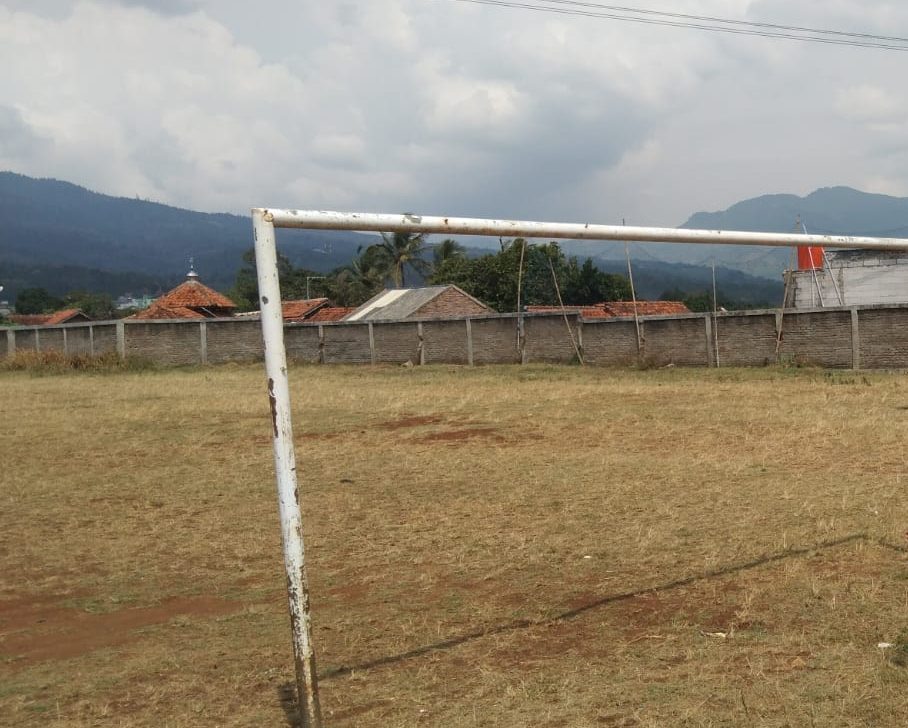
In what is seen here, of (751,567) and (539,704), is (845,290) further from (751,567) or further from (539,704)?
(539,704)

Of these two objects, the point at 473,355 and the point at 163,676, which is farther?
the point at 473,355

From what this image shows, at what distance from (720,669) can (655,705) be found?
0.51 metres

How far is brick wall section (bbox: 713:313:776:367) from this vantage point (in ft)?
76.1

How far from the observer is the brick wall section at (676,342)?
2425 centimetres

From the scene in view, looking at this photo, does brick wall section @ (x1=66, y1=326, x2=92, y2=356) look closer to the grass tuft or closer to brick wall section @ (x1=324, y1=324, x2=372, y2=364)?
the grass tuft

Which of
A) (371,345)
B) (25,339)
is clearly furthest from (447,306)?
(25,339)

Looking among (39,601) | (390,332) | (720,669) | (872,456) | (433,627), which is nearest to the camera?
(720,669)

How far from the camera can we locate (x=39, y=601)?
20.9 feet

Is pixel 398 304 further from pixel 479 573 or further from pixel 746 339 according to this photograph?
pixel 479 573

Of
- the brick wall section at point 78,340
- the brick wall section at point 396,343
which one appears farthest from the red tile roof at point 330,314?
the brick wall section at point 396,343

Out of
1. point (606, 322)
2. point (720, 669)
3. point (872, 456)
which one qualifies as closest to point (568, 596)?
point (720, 669)

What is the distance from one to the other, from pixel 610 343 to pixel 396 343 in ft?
24.4

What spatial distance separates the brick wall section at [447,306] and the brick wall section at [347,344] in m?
10.6

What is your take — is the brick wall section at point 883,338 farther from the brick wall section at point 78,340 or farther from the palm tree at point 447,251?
the palm tree at point 447,251
